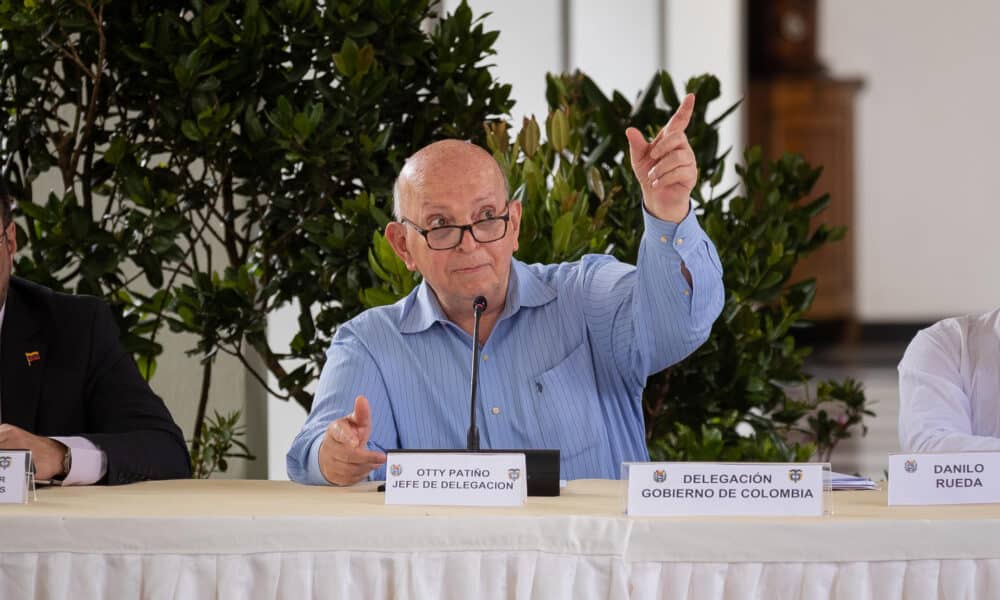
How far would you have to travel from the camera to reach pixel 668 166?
6.59 feet

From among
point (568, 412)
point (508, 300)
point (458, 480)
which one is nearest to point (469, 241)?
point (508, 300)

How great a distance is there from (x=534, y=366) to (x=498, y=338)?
0.28 ft

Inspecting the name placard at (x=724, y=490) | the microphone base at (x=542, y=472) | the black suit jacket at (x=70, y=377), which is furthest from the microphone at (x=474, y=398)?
the black suit jacket at (x=70, y=377)

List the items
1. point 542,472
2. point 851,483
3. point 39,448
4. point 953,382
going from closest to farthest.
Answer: point 542,472 < point 851,483 < point 39,448 < point 953,382

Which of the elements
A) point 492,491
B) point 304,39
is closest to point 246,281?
point 304,39

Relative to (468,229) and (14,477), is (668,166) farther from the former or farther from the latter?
(14,477)

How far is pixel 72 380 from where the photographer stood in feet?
7.95

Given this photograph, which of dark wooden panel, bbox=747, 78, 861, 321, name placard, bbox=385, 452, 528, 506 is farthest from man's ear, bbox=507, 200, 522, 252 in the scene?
dark wooden panel, bbox=747, 78, 861, 321

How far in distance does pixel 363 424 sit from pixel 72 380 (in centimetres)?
77

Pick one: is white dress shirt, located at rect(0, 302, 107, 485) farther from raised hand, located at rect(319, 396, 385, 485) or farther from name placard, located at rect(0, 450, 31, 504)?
raised hand, located at rect(319, 396, 385, 485)

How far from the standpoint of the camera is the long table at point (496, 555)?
152cm

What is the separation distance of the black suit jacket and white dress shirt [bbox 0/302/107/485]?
19 cm

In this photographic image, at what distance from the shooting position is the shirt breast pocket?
2.30 metres

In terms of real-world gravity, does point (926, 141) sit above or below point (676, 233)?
above
